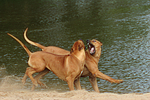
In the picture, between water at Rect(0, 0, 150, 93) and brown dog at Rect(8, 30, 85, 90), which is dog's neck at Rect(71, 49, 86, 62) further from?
water at Rect(0, 0, 150, 93)

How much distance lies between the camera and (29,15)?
22.7 m

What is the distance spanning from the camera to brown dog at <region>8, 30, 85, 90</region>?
700 centimetres

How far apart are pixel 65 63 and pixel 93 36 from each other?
748 cm

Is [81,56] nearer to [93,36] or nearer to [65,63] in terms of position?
[65,63]

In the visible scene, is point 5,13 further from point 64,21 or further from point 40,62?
point 40,62

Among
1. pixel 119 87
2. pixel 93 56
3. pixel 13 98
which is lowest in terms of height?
pixel 119 87

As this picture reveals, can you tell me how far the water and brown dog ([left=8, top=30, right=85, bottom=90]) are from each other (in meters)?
1.36

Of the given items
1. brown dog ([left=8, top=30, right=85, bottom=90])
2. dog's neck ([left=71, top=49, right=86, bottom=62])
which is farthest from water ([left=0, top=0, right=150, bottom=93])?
dog's neck ([left=71, top=49, right=86, bottom=62])

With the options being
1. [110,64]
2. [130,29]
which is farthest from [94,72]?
[130,29]

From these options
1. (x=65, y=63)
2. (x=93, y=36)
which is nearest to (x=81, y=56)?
(x=65, y=63)

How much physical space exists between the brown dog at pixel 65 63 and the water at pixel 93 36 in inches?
53.4

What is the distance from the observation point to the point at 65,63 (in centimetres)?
715

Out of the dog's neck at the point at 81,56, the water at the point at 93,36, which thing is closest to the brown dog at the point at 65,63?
the dog's neck at the point at 81,56

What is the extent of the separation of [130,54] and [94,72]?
4.42m
